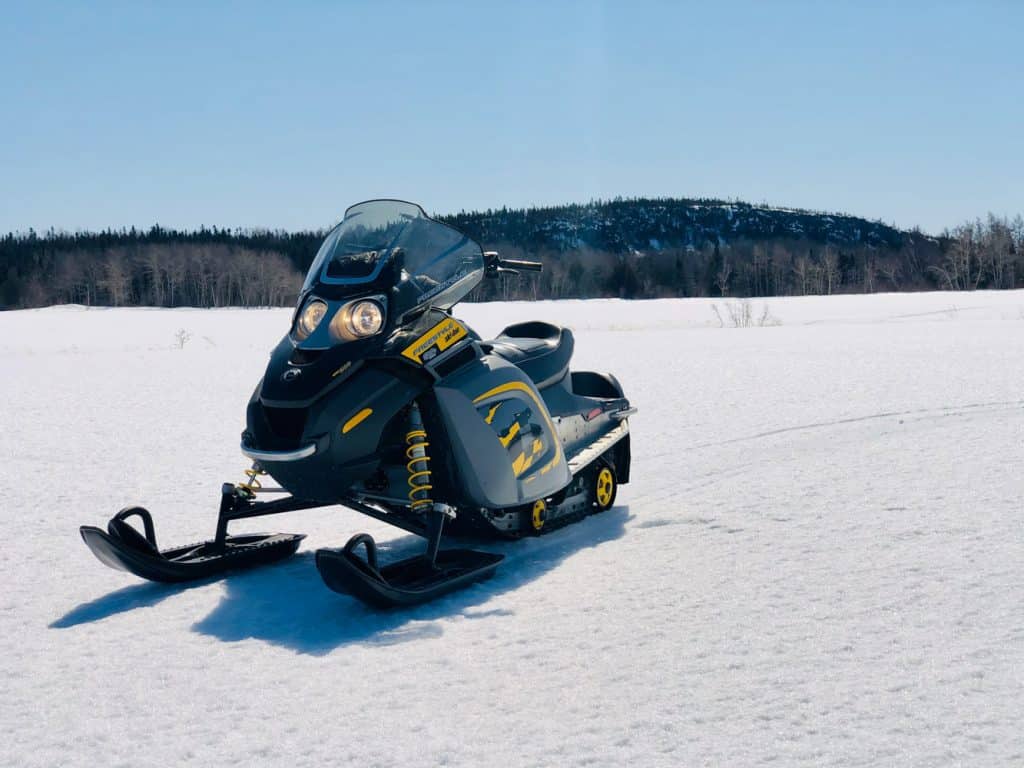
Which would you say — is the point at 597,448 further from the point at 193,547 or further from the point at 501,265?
the point at 193,547

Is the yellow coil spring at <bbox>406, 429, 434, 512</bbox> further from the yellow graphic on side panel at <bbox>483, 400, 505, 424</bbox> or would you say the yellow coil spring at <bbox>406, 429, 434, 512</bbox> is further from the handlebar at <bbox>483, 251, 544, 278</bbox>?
the handlebar at <bbox>483, 251, 544, 278</bbox>

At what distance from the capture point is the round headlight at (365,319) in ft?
12.7

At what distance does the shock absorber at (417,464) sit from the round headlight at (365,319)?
40 centimetres

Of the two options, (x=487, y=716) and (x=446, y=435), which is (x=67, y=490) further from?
(x=487, y=716)

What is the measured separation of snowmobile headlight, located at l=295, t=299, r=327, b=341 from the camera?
398 cm

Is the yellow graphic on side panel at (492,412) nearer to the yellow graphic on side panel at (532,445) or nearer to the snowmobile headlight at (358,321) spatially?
the yellow graphic on side panel at (532,445)

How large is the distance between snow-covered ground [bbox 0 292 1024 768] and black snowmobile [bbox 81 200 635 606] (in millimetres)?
207

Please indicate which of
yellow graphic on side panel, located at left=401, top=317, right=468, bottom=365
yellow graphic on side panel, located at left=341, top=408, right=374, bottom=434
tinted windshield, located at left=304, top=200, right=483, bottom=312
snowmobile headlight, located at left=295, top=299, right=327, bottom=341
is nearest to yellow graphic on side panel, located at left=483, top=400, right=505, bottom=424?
yellow graphic on side panel, located at left=401, top=317, right=468, bottom=365

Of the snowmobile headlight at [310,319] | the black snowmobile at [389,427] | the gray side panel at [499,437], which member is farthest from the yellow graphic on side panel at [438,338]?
the snowmobile headlight at [310,319]

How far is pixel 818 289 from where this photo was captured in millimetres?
95500

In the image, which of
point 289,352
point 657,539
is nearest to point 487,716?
point 289,352

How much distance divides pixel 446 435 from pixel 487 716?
161 cm

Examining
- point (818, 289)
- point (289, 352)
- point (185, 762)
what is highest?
point (818, 289)

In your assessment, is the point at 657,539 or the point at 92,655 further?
the point at 657,539
